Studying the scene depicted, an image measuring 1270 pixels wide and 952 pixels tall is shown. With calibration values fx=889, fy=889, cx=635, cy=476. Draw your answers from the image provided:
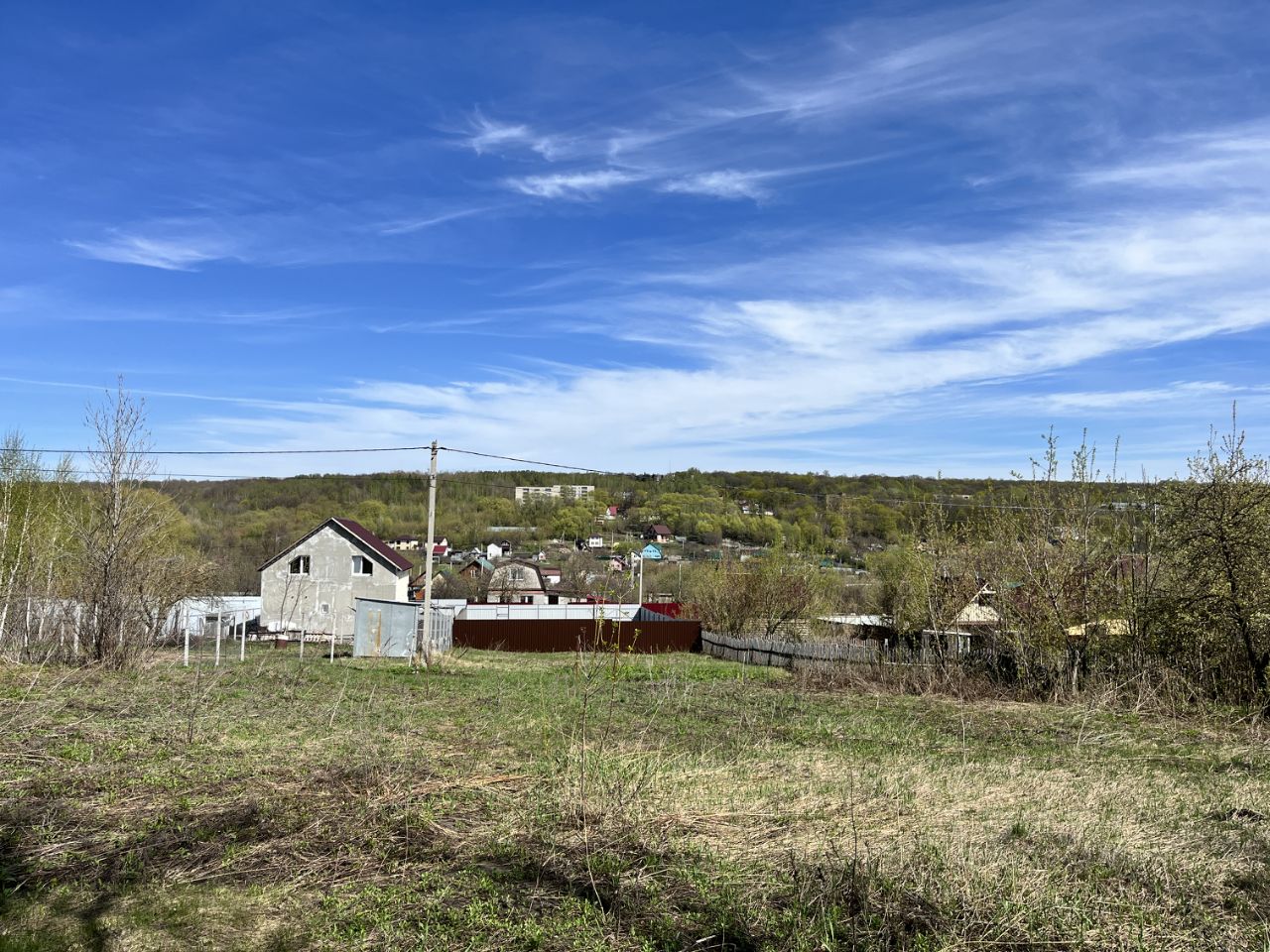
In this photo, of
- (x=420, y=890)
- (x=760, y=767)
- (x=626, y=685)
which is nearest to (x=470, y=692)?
(x=626, y=685)

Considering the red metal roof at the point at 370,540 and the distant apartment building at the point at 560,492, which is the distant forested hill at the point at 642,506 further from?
the red metal roof at the point at 370,540

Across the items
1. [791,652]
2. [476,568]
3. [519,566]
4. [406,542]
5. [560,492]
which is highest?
[560,492]

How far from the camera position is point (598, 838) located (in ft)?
17.2

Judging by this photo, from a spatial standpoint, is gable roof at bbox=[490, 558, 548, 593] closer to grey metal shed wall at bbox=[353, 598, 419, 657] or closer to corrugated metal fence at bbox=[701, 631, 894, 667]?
corrugated metal fence at bbox=[701, 631, 894, 667]

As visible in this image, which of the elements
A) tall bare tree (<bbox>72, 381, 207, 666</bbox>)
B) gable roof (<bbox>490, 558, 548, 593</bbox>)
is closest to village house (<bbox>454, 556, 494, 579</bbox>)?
gable roof (<bbox>490, 558, 548, 593</bbox>)

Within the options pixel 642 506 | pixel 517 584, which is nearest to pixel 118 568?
pixel 642 506

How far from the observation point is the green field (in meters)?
4.08

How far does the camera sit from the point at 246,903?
4.43 meters

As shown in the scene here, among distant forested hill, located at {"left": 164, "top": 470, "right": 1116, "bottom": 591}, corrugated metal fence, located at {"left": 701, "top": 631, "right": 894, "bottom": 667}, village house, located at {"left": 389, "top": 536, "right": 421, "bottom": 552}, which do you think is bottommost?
corrugated metal fence, located at {"left": 701, "top": 631, "right": 894, "bottom": 667}

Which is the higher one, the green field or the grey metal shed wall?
the green field

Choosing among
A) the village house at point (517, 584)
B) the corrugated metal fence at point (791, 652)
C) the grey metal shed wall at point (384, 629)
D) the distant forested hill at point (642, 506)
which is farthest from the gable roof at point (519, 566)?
the grey metal shed wall at point (384, 629)

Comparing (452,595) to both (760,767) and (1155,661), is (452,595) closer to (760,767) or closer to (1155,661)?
(1155,661)

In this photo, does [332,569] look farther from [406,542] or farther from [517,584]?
[406,542]

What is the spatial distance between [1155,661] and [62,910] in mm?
14622
